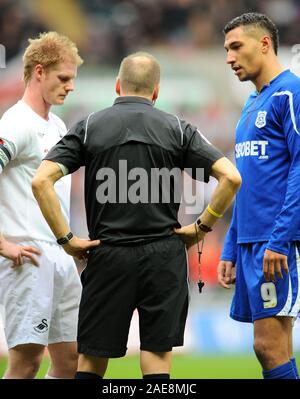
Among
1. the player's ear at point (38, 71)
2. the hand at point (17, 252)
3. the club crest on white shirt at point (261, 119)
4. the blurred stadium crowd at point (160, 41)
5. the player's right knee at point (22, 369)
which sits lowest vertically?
the player's right knee at point (22, 369)

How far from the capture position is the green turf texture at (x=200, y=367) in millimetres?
8336

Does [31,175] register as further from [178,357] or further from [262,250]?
[178,357]

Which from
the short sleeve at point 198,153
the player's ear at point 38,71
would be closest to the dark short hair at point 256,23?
the short sleeve at point 198,153

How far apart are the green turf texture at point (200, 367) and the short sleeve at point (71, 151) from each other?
13.4 ft

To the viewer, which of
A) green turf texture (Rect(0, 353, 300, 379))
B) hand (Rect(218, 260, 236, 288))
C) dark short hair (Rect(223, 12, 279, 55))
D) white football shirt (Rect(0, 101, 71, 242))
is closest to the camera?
white football shirt (Rect(0, 101, 71, 242))

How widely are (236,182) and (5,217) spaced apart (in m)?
1.35

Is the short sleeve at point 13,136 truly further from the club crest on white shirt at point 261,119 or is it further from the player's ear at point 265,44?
the player's ear at point 265,44

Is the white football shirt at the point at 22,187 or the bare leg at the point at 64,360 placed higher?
the white football shirt at the point at 22,187

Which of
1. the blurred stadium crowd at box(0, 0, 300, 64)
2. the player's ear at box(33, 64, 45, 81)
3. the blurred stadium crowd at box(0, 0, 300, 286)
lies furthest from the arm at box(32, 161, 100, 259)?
the blurred stadium crowd at box(0, 0, 300, 64)

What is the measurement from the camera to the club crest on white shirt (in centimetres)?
455

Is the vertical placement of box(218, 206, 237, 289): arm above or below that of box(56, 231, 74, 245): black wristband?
below

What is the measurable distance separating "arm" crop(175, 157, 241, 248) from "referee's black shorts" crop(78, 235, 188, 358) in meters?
0.15

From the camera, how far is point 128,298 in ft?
13.7

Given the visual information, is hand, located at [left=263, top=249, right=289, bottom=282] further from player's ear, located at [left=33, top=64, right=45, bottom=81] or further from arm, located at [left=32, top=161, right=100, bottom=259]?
player's ear, located at [left=33, top=64, right=45, bottom=81]
